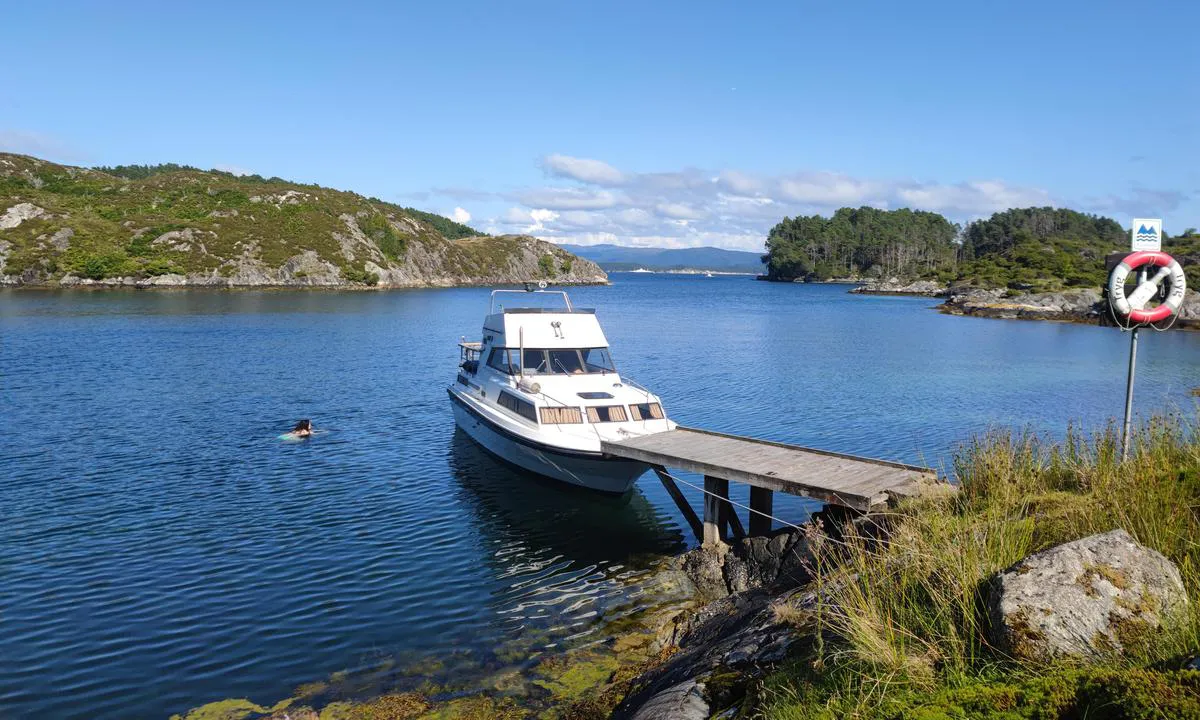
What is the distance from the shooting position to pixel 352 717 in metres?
10.3

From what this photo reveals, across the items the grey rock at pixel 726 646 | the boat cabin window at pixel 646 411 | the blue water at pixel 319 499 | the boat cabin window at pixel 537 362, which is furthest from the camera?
the boat cabin window at pixel 537 362

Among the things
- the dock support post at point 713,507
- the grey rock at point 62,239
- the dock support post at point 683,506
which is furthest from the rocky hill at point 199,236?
the dock support post at point 713,507

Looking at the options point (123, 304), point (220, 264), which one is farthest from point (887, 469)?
point (220, 264)

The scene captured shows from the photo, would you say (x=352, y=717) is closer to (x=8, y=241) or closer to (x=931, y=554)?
(x=931, y=554)

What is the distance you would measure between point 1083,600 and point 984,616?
0.82 meters

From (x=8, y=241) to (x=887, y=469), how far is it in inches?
5398

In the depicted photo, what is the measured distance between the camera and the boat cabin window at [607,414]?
20.7 meters

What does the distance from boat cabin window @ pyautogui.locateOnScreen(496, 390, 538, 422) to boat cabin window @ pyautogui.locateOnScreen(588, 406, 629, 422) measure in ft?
5.15

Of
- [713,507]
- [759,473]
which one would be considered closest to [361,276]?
[713,507]

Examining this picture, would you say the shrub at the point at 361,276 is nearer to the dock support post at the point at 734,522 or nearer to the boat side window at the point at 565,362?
the boat side window at the point at 565,362

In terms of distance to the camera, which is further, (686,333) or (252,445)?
(686,333)

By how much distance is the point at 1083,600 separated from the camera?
605 cm

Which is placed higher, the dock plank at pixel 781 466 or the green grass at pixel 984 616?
the green grass at pixel 984 616

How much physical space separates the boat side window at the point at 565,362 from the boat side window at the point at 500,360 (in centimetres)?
130
